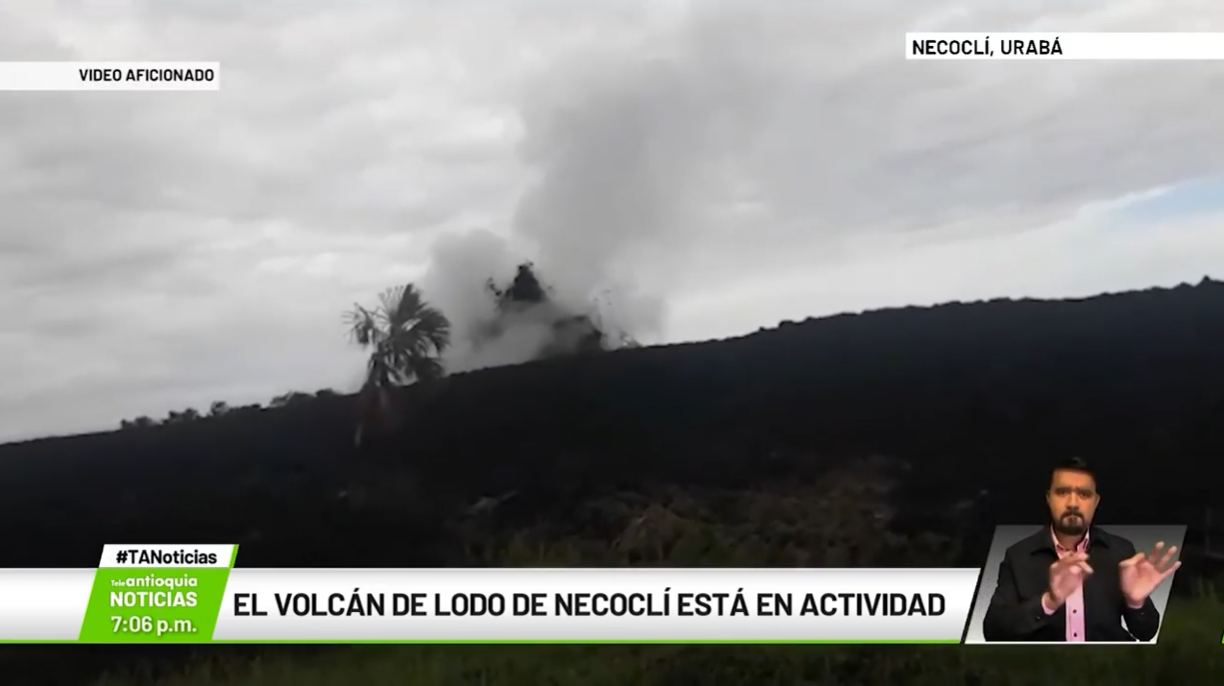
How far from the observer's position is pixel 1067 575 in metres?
2.52

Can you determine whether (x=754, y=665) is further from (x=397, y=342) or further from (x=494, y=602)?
(x=397, y=342)

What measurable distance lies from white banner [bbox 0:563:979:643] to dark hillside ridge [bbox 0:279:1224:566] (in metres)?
0.11

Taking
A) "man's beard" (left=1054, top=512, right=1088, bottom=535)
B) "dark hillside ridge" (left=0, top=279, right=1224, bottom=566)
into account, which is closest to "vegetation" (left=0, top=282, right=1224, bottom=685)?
"dark hillside ridge" (left=0, top=279, right=1224, bottom=566)

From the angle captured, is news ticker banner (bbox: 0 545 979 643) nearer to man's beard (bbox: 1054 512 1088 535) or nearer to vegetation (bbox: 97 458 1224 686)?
vegetation (bbox: 97 458 1224 686)

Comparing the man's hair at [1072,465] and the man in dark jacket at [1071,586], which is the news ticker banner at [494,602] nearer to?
the man in dark jacket at [1071,586]

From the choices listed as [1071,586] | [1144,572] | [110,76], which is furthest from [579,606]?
[110,76]

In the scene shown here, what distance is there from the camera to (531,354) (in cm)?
256

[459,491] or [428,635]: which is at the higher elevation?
[459,491]

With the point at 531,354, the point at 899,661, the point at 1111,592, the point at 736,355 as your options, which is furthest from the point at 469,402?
the point at 1111,592

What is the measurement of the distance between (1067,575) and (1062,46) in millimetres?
1817

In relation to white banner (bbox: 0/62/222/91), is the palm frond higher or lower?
lower

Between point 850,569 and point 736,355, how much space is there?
2.70 feet

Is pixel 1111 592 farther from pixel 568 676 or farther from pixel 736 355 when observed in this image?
pixel 568 676

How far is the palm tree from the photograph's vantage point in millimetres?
2539
